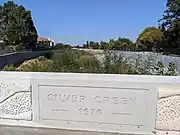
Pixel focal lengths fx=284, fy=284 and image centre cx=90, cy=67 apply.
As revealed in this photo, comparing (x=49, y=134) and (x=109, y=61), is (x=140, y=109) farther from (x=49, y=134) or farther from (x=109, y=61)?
(x=109, y=61)

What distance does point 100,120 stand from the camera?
13.2ft

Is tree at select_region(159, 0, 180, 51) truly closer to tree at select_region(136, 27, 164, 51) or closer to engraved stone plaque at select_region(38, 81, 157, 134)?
tree at select_region(136, 27, 164, 51)

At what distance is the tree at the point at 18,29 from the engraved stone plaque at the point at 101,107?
166ft

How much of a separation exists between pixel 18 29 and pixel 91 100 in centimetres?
5458

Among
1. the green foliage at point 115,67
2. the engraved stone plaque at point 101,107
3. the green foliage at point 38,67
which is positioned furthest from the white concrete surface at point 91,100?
the green foliage at point 115,67

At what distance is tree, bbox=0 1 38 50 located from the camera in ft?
184

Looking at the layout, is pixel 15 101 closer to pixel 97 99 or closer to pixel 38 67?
pixel 97 99

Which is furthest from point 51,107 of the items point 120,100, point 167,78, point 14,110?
point 167,78

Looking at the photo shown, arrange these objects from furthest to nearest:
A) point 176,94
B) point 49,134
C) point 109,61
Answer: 1. point 109,61
2. point 49,134
3. point 176,94

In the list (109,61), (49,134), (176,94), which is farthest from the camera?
(109,61)

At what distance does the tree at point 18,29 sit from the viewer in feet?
184

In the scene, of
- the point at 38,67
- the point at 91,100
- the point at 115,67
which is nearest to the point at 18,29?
the point at 38,67

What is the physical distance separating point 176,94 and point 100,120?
43.5 inches

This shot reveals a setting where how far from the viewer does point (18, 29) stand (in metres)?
56.1
